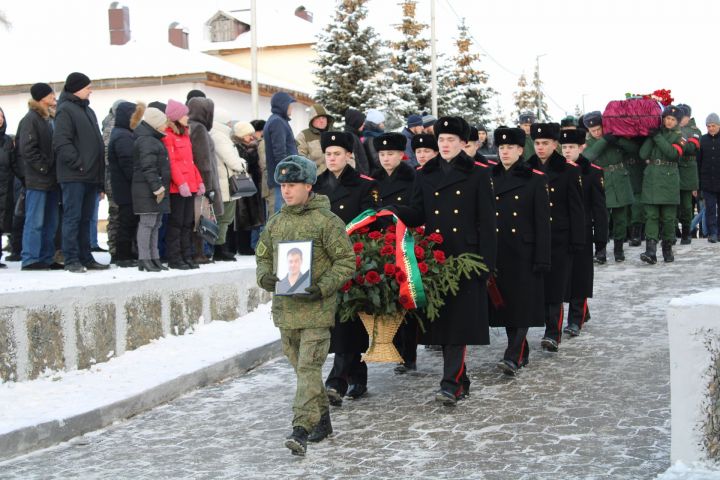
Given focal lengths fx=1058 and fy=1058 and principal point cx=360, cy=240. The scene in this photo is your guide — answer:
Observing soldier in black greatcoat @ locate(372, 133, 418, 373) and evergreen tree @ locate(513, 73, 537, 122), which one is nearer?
soldier in black greatcoat @ locate(372, 133, 418, 373)

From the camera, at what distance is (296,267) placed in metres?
6.57

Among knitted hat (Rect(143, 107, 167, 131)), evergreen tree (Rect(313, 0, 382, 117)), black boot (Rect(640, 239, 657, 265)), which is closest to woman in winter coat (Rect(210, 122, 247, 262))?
knitted hat (Rect(143, 107, 167, 131))

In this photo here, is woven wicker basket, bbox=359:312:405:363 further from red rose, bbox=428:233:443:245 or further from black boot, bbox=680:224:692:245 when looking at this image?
black boot, bbox=680:224:692:245

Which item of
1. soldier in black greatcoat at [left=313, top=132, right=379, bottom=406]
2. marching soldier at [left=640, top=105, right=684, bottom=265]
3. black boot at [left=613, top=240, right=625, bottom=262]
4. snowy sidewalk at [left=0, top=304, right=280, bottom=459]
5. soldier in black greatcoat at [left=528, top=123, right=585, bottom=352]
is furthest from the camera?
black boot at [left=613, top=240, right=625, bottom=262]

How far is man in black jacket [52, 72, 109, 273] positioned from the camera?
10.1 m

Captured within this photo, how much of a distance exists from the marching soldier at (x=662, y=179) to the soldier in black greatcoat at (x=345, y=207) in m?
8.56

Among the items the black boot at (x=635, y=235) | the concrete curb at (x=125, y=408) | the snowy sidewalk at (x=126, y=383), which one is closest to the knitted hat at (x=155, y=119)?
the snowy sidewalk at (x=126, y=383)

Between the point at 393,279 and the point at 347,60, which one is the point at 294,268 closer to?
the point at 393,279

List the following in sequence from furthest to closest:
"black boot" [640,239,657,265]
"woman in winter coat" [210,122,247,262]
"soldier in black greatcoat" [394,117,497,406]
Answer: "black boot" [640,239,657,265]
"woman in winter coat" [210,122,247,262]
"soldier in black greatcoat" [394,117,497,406]

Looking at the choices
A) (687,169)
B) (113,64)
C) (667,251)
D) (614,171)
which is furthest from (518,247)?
(113,64)

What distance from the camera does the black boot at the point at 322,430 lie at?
679 cm

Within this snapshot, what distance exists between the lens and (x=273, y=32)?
199 feet

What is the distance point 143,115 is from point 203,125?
3.08 ft

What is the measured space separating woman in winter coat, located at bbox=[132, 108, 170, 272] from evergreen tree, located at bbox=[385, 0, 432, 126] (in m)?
32.3
